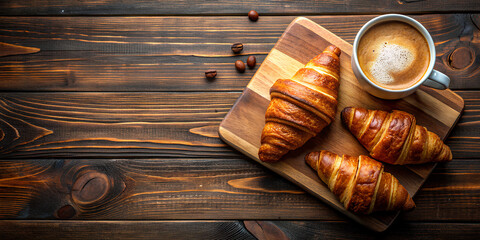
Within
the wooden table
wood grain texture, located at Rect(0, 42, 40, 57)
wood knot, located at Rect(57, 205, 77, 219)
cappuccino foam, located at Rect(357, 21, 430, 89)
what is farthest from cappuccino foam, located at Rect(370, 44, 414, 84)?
wood grain texture, located at Rect(0, 42, 40, 57)

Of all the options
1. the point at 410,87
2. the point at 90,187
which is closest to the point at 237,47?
the point at 410,87

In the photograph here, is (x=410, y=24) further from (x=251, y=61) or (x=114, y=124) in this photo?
(x=114, y=124)

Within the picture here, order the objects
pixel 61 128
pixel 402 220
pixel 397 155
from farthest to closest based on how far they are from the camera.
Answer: pixel 61 128, pixel 402 220, pixel 397 155

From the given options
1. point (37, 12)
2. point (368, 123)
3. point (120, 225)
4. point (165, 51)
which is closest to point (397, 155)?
point (368, 123)

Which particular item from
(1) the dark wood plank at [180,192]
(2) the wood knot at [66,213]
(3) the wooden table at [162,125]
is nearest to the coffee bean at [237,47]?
(3) the wooden table at [162,125]

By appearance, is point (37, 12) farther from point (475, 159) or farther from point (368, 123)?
point (475, 159)

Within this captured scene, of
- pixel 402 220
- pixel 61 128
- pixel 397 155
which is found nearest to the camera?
pixel 397 155

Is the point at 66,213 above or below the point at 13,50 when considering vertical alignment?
below
